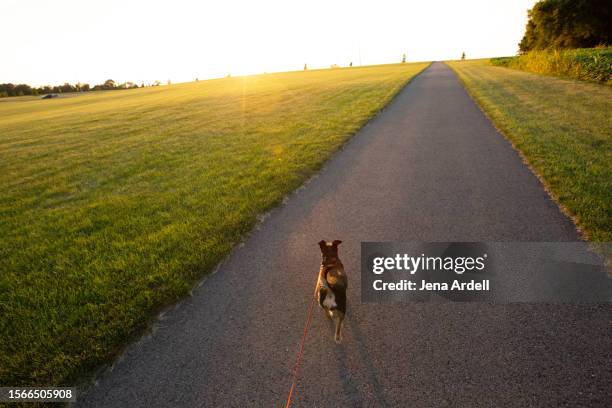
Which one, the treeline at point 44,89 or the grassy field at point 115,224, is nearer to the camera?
the grassy field at point 115,224

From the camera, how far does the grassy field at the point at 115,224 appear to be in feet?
11.3

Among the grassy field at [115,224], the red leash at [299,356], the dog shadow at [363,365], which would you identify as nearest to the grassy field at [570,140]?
the dog shadow at [363,365]

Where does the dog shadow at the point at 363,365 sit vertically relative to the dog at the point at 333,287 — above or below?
below

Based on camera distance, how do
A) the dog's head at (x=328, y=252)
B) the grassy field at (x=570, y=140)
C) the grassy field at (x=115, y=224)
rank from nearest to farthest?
the dog's head at (x=328, y=252), the grassy field at (x=115, y=224), the grassy field at (x=570, y=140)

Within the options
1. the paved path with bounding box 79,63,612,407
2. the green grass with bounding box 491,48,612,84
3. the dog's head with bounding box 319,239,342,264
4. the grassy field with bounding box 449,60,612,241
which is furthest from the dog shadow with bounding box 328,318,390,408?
the green grass with bounding box 491,48,612,84

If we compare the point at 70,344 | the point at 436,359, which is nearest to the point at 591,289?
the point at 436,359

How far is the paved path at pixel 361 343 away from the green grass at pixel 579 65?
21.9 metres

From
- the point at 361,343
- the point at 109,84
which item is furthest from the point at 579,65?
the point at 109,84

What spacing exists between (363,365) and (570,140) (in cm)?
994

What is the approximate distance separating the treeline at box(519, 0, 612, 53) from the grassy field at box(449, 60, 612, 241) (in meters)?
28.5

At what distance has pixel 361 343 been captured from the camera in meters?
3.17

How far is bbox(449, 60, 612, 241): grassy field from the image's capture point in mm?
5371

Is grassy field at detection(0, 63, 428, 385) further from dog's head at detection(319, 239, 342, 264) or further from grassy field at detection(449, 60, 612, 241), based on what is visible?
grassy field at detection(449, 60, 612, 241)

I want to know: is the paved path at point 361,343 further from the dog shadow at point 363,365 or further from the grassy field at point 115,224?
the grassy field at point 115,224
